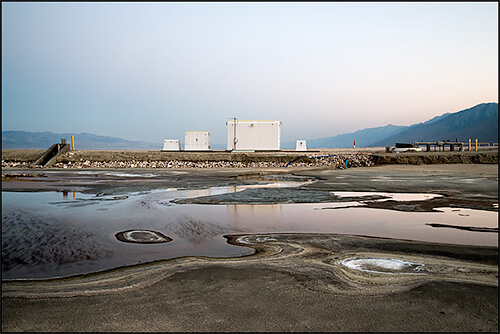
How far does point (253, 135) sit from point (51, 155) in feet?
70.4

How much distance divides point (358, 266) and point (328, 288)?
3.33 ft

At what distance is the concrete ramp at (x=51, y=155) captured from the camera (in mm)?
30688

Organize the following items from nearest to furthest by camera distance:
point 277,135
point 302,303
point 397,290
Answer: point 302,303 → point 397,290 → point 277,135

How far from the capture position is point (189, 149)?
4384cm

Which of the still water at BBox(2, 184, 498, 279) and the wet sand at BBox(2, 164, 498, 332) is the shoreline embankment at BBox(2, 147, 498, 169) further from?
the wet sand at BBox(2, 164, 498, 332)

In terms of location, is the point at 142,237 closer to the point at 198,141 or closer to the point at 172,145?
the point at 198,141

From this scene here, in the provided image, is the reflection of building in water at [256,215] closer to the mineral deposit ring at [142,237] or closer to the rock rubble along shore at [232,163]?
the mineral deposit ring at [142,237]

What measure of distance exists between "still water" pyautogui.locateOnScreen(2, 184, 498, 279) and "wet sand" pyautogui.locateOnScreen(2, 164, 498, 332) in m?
0.70

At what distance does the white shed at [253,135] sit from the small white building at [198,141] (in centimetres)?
400

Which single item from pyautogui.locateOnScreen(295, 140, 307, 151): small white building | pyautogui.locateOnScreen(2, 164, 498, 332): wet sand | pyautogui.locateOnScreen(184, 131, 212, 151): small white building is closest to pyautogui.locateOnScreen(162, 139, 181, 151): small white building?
pyautogui.locateOnScreen(184, 131, 212, 151): small white building

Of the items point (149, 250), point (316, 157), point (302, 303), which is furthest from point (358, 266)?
point (316, 157)

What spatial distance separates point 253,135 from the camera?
40.7 meters

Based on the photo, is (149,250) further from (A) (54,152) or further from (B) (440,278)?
(A) (54,152)

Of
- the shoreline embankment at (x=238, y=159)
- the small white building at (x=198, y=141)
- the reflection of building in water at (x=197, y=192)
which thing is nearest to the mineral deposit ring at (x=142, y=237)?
the reflection of building in water at (x=197, y=192)
